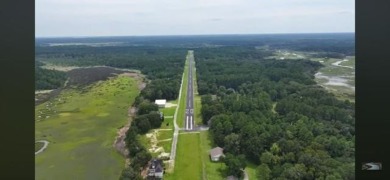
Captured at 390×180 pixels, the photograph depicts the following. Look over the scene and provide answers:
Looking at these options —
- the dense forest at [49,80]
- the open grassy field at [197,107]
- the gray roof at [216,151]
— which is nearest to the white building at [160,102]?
the open grassy field at [197,107]

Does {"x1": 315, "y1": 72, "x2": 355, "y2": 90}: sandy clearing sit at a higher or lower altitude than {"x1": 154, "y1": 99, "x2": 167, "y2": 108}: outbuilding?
higher

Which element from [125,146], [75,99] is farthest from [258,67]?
[125,146]

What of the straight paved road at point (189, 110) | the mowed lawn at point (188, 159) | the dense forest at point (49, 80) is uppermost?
the dense forest at point (49, 80)

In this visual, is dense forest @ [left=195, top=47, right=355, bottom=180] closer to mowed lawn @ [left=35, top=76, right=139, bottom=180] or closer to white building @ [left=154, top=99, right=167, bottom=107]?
white building @ [left=154, top=99, right=167, bottom=107]

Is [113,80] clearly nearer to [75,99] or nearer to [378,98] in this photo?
[75,99]

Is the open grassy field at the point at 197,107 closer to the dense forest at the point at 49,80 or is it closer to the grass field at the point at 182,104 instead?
the grass field at the point at 182,104

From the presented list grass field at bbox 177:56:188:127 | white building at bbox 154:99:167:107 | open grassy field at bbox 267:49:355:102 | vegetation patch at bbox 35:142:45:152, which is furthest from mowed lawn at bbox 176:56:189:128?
open grassy field at bbox 267:49:355:102

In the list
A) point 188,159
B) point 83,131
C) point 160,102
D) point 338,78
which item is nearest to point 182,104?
point 160,102
